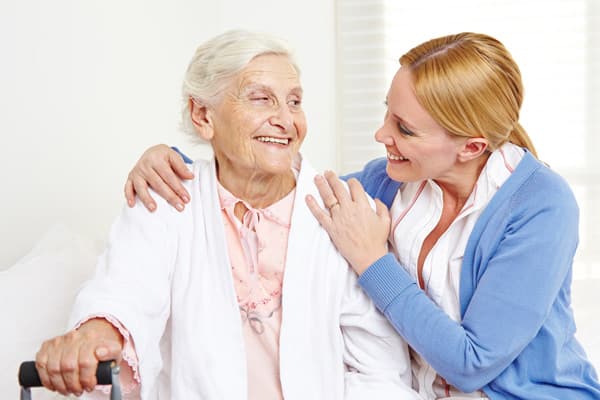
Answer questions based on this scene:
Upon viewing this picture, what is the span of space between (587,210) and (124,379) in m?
2.55

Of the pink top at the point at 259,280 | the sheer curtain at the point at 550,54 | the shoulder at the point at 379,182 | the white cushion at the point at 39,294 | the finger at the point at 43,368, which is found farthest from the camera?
the sheer curtain at the point at 550,54

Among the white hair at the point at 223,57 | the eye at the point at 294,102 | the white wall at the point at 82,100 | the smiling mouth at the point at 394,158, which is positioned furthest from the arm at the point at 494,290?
the white wall at the point at 82,100

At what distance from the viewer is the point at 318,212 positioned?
1.88 meters

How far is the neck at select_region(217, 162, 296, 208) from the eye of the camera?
6.22 feet

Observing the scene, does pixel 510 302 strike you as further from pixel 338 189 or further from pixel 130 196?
pixel 130 196

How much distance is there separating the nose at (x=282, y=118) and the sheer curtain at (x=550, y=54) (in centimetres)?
189

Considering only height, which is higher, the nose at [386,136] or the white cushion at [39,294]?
the nose at [386,136]

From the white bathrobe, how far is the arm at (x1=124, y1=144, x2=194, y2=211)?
25 millimetres

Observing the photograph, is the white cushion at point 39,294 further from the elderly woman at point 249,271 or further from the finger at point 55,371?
the finger at point 55,371

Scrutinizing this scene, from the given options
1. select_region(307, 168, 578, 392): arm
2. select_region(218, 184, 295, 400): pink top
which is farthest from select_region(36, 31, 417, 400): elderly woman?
select_region(307, 168, 578, 392): arm

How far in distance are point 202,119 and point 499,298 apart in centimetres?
76

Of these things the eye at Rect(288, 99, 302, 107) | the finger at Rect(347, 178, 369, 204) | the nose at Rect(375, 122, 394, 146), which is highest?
the eye at Rect(288, 99, 302, 107)

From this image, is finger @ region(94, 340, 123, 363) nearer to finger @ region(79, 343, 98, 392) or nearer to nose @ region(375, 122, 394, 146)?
finger @ region(79, 343, 98, 392)

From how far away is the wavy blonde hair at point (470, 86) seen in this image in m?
1.79
